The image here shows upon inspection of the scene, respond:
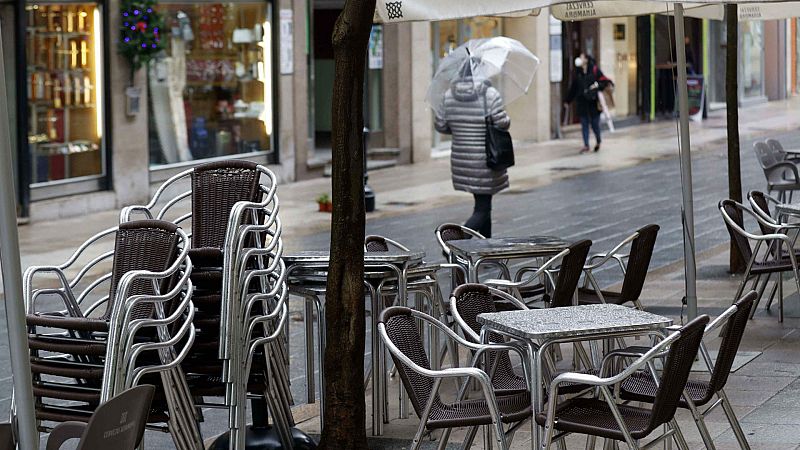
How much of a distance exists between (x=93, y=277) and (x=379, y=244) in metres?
5.60

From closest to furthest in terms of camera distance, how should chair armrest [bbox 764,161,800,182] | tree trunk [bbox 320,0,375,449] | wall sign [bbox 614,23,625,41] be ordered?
tree trunk [bbox 320,0,375,449] → chair armrest [bbox 764,161,800,182] → wall sign [bbox 614,23,625,41]

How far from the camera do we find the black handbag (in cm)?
1365

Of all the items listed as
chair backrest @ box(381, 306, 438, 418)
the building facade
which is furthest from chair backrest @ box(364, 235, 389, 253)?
the building facade

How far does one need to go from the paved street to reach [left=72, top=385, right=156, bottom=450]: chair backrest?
3.60m

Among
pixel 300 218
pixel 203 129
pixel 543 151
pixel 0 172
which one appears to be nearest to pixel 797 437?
pixel 0 172

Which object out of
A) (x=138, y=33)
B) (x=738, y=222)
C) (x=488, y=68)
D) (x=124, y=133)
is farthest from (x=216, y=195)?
(x=124, y=133)

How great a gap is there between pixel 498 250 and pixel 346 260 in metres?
1.90

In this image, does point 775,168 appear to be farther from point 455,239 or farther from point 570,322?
point 570,322

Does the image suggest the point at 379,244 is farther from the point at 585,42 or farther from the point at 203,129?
the point at 585,42

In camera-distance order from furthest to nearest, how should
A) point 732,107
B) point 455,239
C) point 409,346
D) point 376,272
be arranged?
1. point 732,107
2. point 455,239
3. point 376,272
4. point 409,346

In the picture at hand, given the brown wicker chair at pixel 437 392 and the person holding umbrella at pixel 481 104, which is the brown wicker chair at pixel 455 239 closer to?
the brown wicker chair at pixel 437 392

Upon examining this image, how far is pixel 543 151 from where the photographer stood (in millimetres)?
27859

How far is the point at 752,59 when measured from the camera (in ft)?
147

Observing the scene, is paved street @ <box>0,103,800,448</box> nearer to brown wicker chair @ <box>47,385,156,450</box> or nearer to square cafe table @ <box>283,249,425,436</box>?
square cafe table @ <box>283,249,425,436</box>
